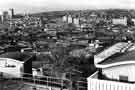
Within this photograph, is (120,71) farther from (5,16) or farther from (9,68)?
(5,16)

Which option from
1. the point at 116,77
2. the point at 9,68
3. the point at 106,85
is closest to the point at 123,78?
the point at 116,77

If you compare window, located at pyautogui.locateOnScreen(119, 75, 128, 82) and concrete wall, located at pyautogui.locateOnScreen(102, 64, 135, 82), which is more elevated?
concrete wall, located at pyautogui.locateOnScreen(102, 64, 135, 82)

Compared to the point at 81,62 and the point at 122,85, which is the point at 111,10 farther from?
the point at 122,85

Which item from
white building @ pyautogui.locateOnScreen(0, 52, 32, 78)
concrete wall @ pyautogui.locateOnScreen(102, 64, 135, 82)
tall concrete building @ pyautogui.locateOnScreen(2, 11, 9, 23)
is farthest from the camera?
tall concrete building @ pyautogui.locateOnScreen(2, 11, 9, 23)

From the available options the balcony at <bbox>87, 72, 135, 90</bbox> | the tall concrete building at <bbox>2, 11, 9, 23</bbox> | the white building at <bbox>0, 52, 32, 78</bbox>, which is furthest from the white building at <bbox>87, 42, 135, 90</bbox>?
the tall concrete building at <bbox>2, 11, 9, 23</bbox>

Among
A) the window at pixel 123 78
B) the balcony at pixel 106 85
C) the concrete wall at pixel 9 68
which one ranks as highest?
the window at pixel 123 78

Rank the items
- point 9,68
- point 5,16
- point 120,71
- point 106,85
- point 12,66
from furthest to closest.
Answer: point 5,16 → point 9,68 → point 12,66 → point 120,71 → point 106,85

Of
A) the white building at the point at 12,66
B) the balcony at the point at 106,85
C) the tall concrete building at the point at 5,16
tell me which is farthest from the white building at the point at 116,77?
the tall concrete building at the point at 5,16

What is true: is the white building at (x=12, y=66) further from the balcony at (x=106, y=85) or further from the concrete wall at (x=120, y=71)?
the concrete wall at (x=120, y=71)

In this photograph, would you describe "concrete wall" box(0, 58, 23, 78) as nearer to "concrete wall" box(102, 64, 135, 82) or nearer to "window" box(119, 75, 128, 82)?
"concrete wall" box(102, 64, 135, 82)
